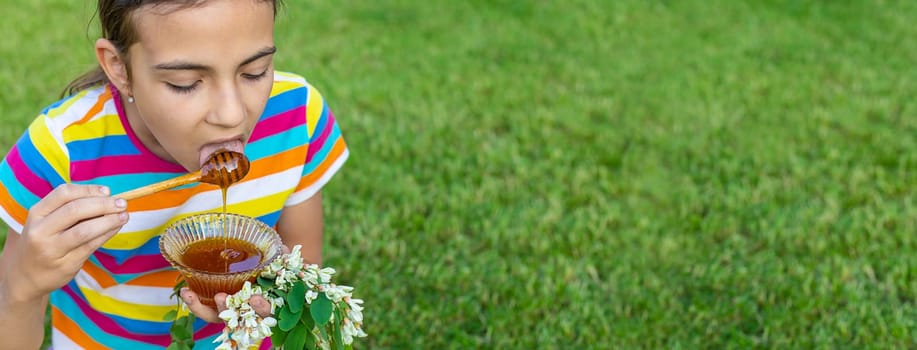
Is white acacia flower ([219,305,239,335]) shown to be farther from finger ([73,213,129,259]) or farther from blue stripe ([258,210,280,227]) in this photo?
blue stripe ([258,210,280,227])

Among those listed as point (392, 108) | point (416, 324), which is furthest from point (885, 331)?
point (392, 108)

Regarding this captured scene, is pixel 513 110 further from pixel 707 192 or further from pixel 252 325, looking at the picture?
pixel 252 325

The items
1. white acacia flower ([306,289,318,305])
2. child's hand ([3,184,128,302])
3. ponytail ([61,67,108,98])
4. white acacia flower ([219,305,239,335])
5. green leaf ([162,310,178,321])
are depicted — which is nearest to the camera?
child's hand ([3,184,128,302])

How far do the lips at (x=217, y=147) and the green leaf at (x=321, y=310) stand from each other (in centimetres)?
35

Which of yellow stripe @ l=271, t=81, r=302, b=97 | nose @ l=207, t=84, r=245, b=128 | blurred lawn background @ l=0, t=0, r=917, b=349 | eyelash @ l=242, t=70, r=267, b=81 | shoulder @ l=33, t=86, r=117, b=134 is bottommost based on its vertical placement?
blurred lawn background @ l=0, t=0, r=917, b=349

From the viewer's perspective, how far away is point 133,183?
2.30 metres

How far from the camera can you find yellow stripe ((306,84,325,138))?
2.51 m

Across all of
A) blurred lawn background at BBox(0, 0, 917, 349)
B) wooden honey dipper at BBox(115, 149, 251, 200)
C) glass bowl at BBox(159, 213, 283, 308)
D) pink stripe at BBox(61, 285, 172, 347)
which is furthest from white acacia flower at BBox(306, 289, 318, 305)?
blurred lawn background at BBox(0, 0, 917, 349)

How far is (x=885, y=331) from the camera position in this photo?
3.54 metres

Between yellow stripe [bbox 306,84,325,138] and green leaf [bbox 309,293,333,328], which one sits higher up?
yellow stripe [bbox 306,84,325,138]

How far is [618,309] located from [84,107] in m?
2.15

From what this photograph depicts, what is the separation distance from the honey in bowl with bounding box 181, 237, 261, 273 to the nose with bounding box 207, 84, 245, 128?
11.1 inches

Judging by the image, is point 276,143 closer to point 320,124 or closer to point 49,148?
point 320,124

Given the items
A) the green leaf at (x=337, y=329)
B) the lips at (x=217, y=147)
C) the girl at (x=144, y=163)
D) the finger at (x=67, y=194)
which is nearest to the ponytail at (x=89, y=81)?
the girl at (x=144, y=163)
